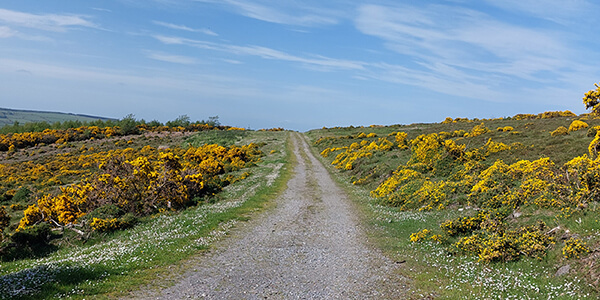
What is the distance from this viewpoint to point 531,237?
12617 millimetres

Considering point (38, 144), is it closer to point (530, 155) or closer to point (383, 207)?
point (383, 207)

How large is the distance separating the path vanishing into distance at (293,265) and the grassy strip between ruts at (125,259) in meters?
0.93

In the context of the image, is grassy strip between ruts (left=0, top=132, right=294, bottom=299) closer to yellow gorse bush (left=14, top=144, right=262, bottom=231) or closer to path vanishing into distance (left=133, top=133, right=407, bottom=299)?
path vanishing into distance (left=133, top=133, right=407, bottom=299)

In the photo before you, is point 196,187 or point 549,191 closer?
point 549,191


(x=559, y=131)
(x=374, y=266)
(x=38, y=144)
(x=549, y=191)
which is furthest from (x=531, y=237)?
(x=38, y=144)

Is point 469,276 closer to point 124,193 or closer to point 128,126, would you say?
point 124,193

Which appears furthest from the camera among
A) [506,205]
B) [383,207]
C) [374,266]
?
[383,207]

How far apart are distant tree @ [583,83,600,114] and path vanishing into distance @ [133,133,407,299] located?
11.7 m

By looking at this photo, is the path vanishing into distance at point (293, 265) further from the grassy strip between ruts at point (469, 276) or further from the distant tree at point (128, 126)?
the distant tree at point (128, 126)

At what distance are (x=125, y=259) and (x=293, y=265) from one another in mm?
6022

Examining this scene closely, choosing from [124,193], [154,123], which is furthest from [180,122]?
[124,193]

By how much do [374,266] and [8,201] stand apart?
153 ft

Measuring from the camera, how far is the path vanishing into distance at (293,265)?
1098 centimetres

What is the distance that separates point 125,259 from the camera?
12969 mm
